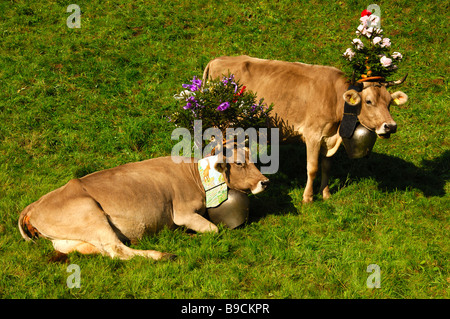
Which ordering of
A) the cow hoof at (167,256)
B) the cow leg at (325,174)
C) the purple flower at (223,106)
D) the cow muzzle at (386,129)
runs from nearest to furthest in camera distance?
the cow hoof at (167,256)
the purple flower at (223,106)
the cow muzzle at (386,129)
the cow leg at (325,174)

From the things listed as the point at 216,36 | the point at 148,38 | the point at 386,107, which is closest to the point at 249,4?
the point at 216,36

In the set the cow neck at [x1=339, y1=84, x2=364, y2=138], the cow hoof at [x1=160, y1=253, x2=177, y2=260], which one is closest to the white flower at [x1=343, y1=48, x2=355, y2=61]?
the cow neck at [x1=339, y1=84, x2=364, y2=138]

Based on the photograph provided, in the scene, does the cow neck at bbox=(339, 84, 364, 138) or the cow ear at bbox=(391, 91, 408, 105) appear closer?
the cow neck at bbox=(339, 84, 364, 138)

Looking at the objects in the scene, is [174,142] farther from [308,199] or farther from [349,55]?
[349,55]

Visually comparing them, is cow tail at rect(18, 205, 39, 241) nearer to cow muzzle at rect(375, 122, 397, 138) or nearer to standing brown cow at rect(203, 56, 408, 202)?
standing brown cow at rect(203, 56, 408, 202)

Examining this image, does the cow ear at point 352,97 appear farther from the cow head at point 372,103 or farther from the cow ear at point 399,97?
the cow ear at point 399,97

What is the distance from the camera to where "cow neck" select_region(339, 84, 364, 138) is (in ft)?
25.4

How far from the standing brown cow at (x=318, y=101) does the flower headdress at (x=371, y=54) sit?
8.3 inches

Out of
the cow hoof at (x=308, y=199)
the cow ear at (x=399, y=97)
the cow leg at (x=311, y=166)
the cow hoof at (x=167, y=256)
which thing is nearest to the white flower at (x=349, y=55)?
the cow ear at (x=399, y=97)

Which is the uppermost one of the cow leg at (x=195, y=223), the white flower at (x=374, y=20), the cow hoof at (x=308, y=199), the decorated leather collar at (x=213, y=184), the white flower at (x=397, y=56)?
the white flower at (x=374, y=20)

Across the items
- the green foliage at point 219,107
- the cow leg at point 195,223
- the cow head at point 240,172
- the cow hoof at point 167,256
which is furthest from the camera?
the green foliage at point 219,107

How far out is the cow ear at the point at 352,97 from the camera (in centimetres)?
766

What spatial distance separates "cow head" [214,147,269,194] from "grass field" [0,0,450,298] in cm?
66

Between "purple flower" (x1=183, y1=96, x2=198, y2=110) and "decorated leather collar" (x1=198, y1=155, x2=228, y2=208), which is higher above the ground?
"purple flower" (x1=183, y1=96, x2=198, y2=110)
